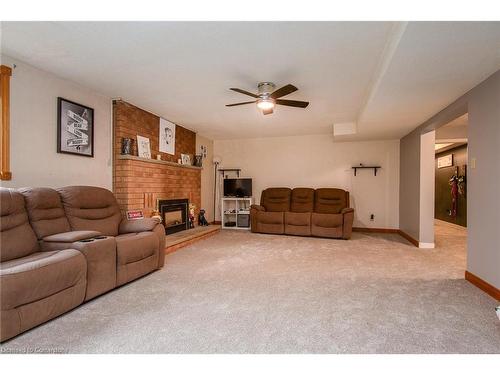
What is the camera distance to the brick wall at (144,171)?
3773 mm

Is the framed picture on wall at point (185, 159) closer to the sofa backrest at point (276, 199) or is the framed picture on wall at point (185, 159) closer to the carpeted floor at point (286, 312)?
the sofa backrest at point (276, 199)

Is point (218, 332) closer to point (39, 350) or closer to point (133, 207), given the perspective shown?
point (39, 350)

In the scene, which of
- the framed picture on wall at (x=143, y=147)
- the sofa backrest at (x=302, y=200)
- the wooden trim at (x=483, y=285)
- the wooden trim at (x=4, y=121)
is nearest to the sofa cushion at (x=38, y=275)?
the wooden trim at (x=4, y=121)

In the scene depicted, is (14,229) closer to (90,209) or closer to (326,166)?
(90,209)

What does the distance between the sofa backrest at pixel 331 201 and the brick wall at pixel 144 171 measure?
282cm

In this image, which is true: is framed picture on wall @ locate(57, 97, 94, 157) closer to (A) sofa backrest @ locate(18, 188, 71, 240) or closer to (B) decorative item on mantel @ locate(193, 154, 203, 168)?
(A) sofa backrest @ locate(18, 188, 71, 240)

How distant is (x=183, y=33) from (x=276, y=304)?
2.38m

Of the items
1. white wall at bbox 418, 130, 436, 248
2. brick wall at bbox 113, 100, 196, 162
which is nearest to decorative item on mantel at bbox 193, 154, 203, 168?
brick wall at bbox 113, 100, 196, 162

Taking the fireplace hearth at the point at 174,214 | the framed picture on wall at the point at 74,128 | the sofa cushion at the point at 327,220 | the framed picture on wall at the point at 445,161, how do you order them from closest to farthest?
the framed picture on wall at the point at 74,128, the fireplace hearth at the point at 174,214, the sofa cushion at the point at 327,220, the framed picture on wall at the point at 445,161

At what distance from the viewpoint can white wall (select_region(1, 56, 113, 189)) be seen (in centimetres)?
259

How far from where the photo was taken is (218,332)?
1.75 metres

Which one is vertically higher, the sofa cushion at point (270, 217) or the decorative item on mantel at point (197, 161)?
Answer: the decorative item on mantel at point (197, 161)
